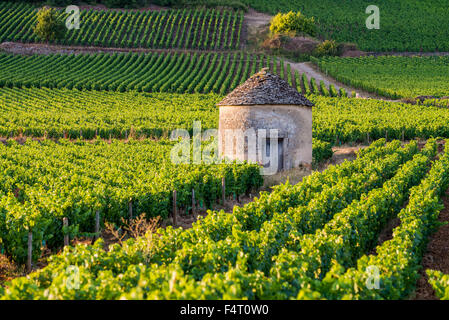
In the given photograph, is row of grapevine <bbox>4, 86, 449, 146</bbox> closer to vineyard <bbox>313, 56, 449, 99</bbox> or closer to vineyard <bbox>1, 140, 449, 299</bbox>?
vineyard <bbox>313, 56, 449, 99</bbox>

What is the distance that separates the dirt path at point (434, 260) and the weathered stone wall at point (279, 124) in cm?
903

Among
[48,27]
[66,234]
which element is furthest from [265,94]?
[48,27]

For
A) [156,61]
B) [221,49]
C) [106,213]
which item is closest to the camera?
[106,213]

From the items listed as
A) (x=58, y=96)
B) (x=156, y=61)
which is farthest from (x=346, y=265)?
(x=156, y=61)

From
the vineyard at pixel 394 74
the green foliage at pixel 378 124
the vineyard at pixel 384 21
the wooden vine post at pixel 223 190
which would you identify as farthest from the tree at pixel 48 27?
the wooden vine post at pixel 223 190

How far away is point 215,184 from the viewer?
52.8ft

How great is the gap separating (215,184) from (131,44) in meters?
55.0

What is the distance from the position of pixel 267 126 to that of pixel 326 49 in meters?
50.6

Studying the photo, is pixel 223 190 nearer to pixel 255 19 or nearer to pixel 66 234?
pixel 66 234

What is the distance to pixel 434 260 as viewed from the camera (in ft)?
34.5

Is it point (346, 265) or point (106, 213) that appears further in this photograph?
point (106, 213)

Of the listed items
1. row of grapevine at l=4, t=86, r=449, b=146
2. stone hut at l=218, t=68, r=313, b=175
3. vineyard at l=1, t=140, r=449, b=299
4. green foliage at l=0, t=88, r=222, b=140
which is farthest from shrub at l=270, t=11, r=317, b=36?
vineyard at l=1, t=140, r=449, b=299

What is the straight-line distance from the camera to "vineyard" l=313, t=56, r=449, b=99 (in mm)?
48003
